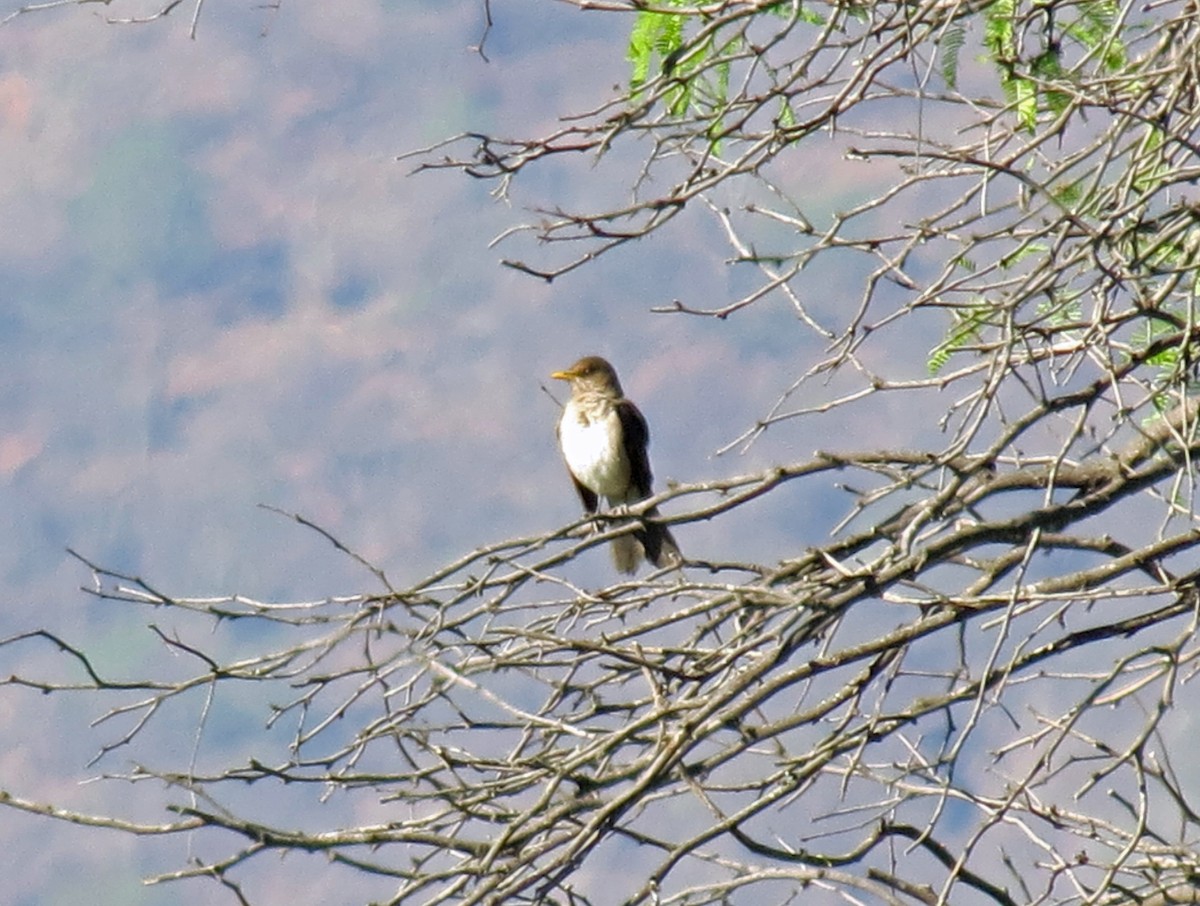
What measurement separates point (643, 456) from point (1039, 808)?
4858mm

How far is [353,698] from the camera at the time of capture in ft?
13.6

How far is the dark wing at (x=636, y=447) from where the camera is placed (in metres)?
8.96

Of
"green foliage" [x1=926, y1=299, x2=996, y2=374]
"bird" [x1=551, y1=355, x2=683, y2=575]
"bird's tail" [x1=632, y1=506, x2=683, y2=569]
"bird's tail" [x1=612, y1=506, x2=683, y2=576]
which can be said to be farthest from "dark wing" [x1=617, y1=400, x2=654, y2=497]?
"green foliage" [x1=926, y1=299, x2=996, y2=374]

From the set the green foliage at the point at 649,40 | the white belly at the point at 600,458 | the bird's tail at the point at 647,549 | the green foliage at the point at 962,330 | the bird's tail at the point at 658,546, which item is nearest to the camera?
the green foliage at the point at 962,330

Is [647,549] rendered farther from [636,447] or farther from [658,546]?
[636,447]

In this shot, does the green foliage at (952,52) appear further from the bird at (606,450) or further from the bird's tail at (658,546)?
the bird at (606,450)

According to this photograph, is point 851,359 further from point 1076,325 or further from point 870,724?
point 870,724

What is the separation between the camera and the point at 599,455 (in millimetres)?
8898

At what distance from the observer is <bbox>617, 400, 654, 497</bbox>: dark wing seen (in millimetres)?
8961

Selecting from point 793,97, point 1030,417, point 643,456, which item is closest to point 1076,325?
point 1030,417

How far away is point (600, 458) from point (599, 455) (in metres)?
0.02

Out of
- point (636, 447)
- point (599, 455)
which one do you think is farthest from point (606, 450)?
point (636, 447)

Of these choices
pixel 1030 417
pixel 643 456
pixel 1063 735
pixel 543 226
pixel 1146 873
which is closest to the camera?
pixel 1063 735

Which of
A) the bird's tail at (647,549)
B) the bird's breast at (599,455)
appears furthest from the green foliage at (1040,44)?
the bird's breast at (599,455)
